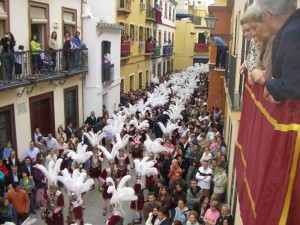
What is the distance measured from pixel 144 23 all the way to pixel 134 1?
4110 millimetres

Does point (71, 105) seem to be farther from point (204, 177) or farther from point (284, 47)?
point (284, 47)

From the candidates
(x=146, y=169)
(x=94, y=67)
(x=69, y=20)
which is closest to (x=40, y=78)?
(x=69, y=20)

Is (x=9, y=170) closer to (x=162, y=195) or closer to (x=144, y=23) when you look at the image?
(x=162, y=195)

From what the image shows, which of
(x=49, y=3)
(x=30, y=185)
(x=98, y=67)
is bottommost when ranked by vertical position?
(x=30, y=185)

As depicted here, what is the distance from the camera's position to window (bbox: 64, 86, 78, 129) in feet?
57.6

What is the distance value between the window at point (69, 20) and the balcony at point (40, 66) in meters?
1.09

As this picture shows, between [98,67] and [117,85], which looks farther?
[117,85]

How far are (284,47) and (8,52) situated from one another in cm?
1124

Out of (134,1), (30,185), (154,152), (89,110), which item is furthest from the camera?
(134,1)

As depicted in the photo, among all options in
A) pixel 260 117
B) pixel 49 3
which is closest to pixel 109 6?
pixel 49 3

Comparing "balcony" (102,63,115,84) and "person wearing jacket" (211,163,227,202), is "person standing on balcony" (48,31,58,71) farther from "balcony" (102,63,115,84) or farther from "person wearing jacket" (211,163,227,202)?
"person wearing jacket" (211,163,227,202)

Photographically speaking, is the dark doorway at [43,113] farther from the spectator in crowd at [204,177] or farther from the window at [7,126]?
the spectator in crowd at [204,177]

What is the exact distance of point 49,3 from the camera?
15406 millimetres

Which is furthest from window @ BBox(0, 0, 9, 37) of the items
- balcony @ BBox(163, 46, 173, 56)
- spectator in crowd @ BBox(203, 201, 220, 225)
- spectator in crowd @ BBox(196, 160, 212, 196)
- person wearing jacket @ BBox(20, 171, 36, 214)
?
balcony @ BBox(163, 46, 173, 56)
